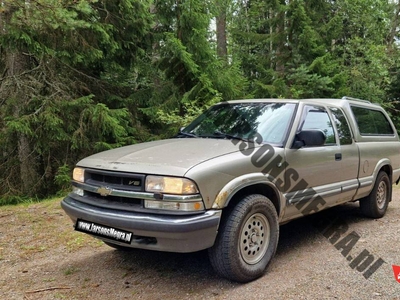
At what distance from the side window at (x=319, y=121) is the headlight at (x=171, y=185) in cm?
188

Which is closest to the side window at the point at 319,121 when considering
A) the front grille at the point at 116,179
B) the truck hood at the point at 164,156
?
the truck hood at the point at 164,156

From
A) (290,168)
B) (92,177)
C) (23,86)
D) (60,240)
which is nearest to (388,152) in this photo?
(290,168)

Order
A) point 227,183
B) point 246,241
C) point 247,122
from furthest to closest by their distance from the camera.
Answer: point 247,122 → point 246,241 → point 227,183

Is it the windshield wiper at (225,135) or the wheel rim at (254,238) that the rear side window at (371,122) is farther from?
the wheel rim at (254,238)

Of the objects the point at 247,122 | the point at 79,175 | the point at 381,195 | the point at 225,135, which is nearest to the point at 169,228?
the point at 79,175

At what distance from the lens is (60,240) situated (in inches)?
180

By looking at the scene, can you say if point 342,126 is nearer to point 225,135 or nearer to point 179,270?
point 225,135

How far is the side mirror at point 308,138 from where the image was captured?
12.3 ft

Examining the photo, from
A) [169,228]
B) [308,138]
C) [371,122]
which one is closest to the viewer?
[169,228]

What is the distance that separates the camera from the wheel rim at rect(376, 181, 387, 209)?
5.50 m

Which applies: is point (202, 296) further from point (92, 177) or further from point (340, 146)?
point (340, 146)

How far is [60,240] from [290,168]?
3.13 m

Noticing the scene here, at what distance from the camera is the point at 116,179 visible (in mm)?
3168

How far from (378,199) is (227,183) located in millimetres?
3671
